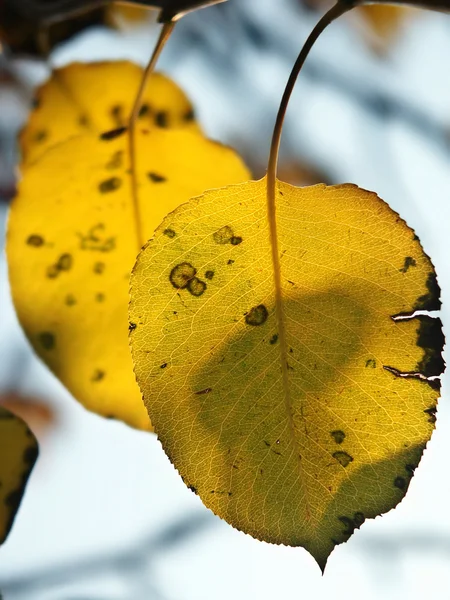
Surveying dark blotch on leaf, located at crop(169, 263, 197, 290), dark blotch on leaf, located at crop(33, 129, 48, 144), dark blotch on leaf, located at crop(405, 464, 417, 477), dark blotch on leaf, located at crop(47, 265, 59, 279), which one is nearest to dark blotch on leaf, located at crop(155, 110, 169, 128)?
dark blotch on leaf, located at crop(33, 129, 48, 144)

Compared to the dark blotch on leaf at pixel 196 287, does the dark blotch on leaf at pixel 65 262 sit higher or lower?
lower

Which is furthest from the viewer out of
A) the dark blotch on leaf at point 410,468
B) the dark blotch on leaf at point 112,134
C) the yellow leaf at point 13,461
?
the dark blotch on leaf at point 112,134

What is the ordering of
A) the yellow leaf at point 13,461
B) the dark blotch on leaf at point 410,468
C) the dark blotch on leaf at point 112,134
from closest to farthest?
the dark blotch on leaf at point 410,468 → the yellow leaf at point 13,461 → the dark blotch on leaf at point 112,134

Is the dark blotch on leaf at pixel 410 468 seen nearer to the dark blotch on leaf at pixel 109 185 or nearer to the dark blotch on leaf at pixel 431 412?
the dark blotch on leaf at pixel 431 412

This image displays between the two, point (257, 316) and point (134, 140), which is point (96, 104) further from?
point (257, 316)

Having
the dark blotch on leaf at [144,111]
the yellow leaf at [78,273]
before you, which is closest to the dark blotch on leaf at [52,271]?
the yellow leaf at [78,273]

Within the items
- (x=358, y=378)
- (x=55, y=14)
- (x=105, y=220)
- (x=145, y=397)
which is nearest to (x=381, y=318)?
(x=358, y=378)

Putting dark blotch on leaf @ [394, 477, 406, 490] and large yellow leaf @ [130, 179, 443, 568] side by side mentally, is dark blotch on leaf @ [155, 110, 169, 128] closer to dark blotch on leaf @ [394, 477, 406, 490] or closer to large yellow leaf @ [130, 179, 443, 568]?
large yellow leaf @ [130, 179, 443, 568]
